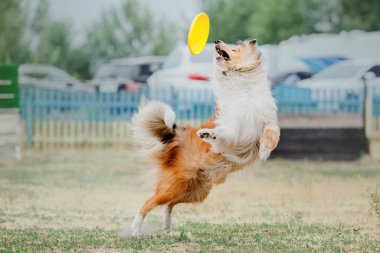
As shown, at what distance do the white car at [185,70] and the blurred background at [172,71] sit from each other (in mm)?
41

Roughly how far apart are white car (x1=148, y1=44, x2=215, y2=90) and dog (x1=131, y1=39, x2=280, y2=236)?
42.5 ft

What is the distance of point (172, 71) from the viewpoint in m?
22.3

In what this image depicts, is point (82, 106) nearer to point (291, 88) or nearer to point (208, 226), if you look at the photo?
point (291, 88)

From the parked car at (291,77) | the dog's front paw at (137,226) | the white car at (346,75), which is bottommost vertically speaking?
the parked car at (291,77)

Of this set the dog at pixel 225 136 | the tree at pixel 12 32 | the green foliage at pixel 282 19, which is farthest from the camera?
the green foliage at pixel 282 19

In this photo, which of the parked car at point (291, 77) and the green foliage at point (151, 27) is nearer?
the parked car at point (291, 77)

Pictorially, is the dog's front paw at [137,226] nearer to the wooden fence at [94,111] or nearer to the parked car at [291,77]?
the wooden fence at [94,111]

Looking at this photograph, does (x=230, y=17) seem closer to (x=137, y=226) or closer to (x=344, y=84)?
(x=344, y=84)

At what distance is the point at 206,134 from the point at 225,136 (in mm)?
168

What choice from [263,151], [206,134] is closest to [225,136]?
[206,134]

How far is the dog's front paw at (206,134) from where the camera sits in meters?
7.22

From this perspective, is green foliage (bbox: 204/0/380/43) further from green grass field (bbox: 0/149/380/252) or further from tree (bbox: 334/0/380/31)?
green grass field (bbox: 0/149/380/252)

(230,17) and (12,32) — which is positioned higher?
(230,17)

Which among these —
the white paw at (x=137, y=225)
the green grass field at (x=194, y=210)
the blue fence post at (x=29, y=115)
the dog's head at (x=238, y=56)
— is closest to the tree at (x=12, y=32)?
the blue fence post at (x=29, y=115)
